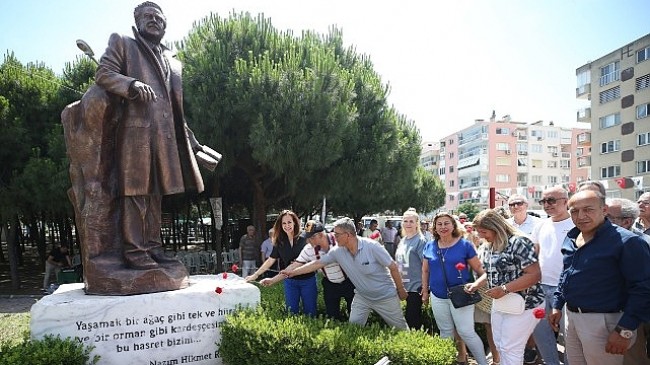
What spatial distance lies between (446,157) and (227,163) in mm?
60879

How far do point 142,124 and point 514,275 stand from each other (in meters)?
3.80

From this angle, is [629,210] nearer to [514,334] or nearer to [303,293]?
[514,334]

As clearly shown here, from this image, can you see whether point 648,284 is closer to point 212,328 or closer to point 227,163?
point 212,328

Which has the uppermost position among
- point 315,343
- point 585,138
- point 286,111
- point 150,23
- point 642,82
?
point 642,82

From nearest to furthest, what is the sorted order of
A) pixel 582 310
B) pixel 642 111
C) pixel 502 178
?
pixel 582 310 < pixel 642 111 < pixel 502 178

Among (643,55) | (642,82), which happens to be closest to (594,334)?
(642,82)

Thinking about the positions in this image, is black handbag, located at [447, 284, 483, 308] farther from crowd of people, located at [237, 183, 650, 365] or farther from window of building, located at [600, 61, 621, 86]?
window of building, located at [600, 61, 621, 86]

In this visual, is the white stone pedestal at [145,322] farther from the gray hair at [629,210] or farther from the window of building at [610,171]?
the window of building at [610,171]

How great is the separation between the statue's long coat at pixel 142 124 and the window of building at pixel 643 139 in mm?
35587

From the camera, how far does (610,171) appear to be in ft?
116

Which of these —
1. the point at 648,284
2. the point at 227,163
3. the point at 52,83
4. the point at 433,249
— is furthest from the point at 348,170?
the point at 648,284

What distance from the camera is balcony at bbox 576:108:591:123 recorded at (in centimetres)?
3819

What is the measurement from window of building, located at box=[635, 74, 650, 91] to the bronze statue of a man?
116 ft

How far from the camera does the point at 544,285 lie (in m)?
4.90
